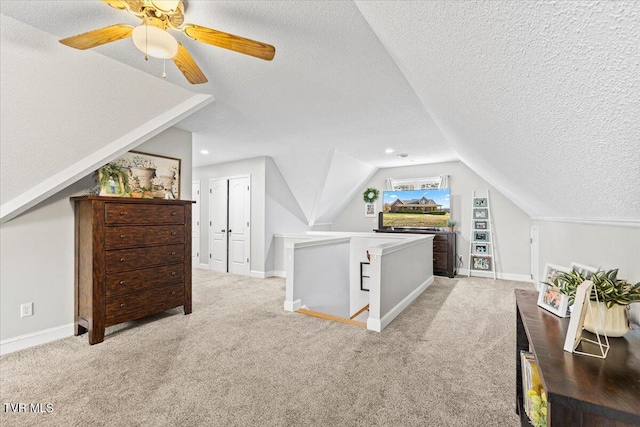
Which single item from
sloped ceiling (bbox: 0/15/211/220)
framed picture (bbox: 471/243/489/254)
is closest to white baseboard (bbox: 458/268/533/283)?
framed picture (bbox: 471/243/489/254)

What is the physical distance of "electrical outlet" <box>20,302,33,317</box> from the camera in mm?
2555

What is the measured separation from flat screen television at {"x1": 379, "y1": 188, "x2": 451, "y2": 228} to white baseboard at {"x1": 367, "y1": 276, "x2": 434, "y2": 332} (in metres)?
1.85

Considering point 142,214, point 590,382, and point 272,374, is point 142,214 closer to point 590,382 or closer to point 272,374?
point 272,374

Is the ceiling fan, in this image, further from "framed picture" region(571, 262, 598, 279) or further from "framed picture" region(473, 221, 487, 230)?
"framed picture" region(473, 221, 487, 230)

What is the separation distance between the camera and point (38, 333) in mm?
2629

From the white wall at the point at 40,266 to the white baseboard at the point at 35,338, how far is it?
0.05ft

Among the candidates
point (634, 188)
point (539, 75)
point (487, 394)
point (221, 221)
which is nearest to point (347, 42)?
point (539, 75)

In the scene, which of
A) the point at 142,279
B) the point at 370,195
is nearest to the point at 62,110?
the point at 142,279

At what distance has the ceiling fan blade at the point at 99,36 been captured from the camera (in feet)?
4.97

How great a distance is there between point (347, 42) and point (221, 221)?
4.93 m

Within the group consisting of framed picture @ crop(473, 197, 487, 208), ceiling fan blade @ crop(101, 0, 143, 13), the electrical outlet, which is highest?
ceiling fan blade @ crop(101, 0, 143, 13)

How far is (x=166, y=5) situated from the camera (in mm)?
1503

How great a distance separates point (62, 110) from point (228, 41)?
1.56 m

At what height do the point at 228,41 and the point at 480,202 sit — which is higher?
the point at 228,41
